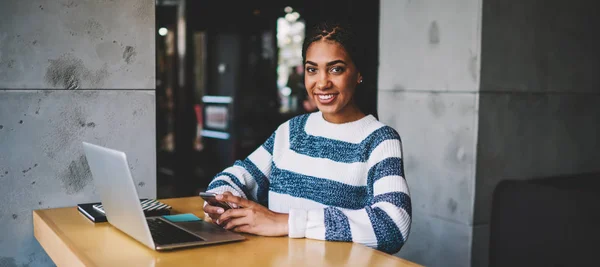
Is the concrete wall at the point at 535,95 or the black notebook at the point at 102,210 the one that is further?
the concrete wall at the point at 535,95

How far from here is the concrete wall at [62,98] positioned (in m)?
2.28

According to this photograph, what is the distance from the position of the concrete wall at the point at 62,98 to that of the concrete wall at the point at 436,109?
1595 mm

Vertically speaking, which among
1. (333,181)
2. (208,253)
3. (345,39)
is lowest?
(208,253)


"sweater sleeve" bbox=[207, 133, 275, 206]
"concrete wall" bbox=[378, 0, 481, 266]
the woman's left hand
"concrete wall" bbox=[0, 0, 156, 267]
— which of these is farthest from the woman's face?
"concrete wall" bbox=[378, 0, 481, 266]

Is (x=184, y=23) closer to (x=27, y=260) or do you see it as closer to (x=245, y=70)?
(x=245, y=70)

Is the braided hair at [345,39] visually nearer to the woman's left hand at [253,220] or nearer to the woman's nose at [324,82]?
the woman's nose at [324,82]

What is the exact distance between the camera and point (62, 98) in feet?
7.80

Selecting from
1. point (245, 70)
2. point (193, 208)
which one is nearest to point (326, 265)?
point (193, 208)

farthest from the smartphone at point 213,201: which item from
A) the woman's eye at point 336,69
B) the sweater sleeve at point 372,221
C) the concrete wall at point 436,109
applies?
the concrete wall at point 436,109

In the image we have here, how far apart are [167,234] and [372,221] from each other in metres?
0.60

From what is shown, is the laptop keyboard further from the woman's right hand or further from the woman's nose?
the woman's nose

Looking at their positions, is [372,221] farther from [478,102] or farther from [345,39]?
[478,102]

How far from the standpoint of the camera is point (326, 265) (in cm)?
148

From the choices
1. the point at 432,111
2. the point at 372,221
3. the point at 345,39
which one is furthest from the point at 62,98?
the point at 432,111
